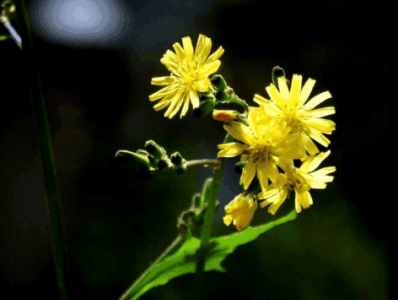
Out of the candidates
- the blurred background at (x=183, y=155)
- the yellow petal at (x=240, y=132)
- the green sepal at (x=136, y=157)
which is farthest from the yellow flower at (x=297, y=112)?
the blurred background at (x=183, y=155)


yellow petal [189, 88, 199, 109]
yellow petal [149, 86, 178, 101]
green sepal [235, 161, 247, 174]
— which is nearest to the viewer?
green sepal [235, 161, 247, 174]

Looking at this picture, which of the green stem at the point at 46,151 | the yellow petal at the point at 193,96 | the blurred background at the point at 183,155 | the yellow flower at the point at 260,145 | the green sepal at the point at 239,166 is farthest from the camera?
the blurred background at the point at 183,155

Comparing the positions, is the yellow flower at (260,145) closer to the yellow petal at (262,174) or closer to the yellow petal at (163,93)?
the yellow petal at (262,174)

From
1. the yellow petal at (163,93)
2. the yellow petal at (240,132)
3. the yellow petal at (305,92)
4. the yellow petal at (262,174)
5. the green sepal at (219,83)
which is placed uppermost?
the yellow petal at (163,93)

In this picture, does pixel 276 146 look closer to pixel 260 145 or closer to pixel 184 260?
pixel 260 145

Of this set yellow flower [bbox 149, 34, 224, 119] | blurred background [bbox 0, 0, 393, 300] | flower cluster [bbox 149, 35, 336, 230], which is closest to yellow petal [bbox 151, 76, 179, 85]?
yellow flower [bbox 149, 34, 224, 119]

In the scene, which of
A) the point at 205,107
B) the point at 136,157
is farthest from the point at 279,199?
the point at 136,157

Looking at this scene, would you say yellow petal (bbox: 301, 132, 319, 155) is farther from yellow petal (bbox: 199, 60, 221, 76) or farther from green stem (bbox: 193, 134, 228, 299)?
yellow petal (bbox: 199, 60, 221, 76)
